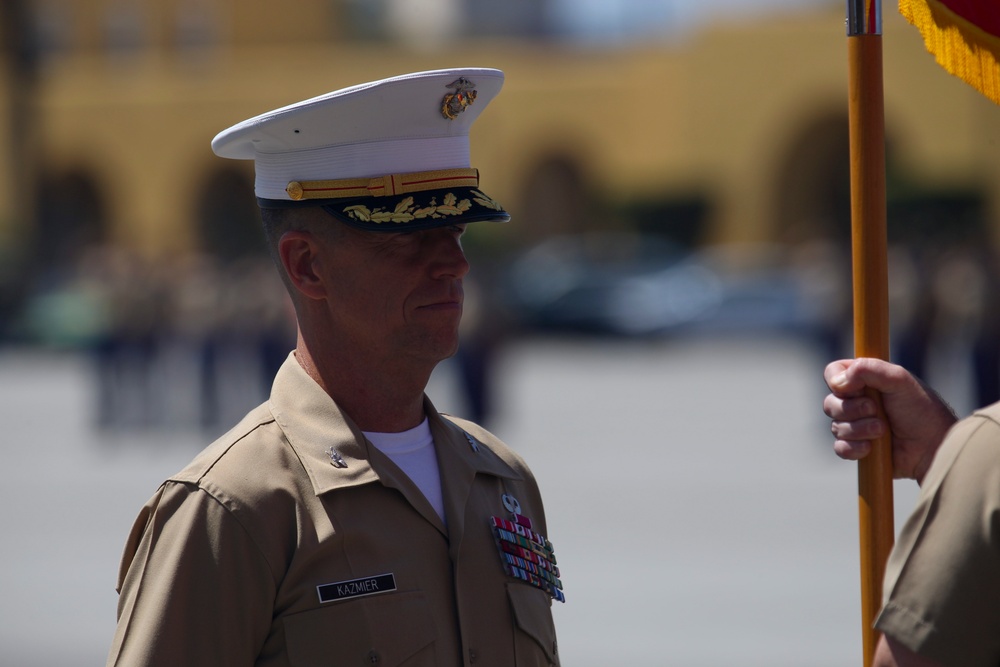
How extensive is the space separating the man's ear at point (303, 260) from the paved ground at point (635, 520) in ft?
13.2

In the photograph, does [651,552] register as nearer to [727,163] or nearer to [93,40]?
[727,163]

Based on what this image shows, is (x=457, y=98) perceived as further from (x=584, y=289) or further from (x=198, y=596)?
(x=584, y=289)

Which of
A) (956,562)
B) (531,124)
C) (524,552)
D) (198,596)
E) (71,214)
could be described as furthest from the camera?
(71,214)

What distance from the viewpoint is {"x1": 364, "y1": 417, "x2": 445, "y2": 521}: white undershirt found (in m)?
2.52

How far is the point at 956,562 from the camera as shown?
1.93 m

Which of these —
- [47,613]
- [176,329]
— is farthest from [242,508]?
[176,329]

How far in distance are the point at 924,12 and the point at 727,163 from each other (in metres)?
36.0

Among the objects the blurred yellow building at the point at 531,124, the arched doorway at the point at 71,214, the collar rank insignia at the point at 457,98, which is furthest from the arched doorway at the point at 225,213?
the collar rank insignia at the point at 457,98

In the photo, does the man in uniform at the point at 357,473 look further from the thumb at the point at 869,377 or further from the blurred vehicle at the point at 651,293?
the blurred vehicle at the point at 651,293

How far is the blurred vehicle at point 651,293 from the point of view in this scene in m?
28.6

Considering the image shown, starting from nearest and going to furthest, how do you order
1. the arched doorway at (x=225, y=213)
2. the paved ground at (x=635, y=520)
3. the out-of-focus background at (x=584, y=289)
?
the paved ground at (x=635, y=520)
the out-of-focus background at (x=584, y=289)
the arched doorway at (x=225, y=213)

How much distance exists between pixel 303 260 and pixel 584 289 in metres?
28.7

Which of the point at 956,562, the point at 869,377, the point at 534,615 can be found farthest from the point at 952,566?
the point at 534,615

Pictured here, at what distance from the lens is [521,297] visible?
105 feet
